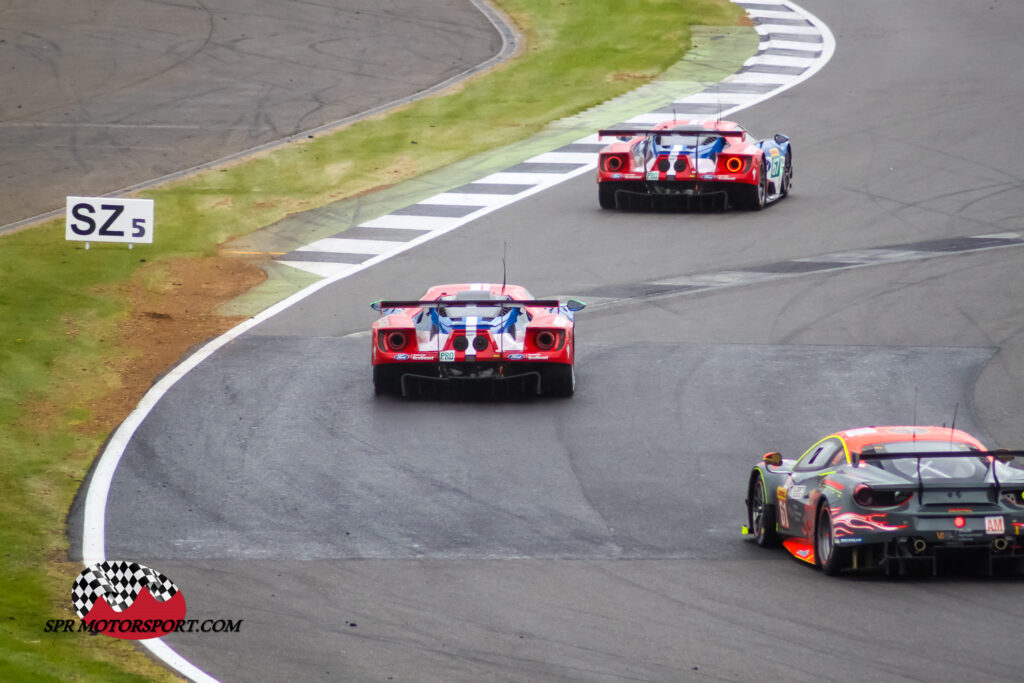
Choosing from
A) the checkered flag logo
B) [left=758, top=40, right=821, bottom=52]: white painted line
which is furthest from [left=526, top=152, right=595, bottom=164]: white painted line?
the checkered flag logo

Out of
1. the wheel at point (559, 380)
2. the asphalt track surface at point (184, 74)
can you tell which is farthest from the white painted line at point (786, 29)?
the wheel at point (559, 380)

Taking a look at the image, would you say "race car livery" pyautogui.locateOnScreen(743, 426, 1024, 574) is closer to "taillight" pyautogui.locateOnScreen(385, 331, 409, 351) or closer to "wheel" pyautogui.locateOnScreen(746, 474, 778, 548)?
"wheel" pyautogui.locateOnScreen(746, 474, 778, 548)

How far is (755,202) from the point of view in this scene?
88.8ft

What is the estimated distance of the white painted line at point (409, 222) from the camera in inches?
1036

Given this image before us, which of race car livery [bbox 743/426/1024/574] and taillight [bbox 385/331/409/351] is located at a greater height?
taillight [bbox 385/331/409/351]

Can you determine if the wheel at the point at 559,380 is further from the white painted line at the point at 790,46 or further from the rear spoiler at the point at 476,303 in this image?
the white painted line at the point at 790,46

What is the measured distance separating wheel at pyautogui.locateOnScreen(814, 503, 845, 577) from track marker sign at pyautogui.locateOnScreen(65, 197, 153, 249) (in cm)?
1050

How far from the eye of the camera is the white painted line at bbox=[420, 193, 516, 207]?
90.8 ft

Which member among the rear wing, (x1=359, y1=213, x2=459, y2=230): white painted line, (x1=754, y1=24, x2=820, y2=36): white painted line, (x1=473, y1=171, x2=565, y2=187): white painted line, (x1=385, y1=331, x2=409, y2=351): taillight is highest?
(x1=754, y1=24, x2=820, y2=36): white painted line

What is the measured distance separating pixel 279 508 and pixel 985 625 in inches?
246

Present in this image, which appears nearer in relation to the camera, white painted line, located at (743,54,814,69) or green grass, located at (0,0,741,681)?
green grass, located at (0,0,741,681)

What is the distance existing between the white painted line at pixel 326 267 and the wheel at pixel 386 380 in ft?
19.2

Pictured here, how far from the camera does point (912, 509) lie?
1186 cm

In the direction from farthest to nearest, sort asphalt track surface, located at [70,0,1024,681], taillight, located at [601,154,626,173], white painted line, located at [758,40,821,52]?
white painted line, located at [758,40,821,52] < taillight, located at [601,154,626,173] < asphalt track surface, located at [70,0,1024,681]
